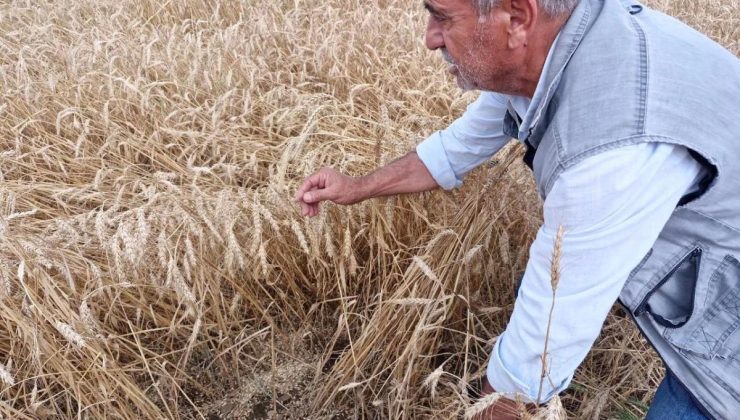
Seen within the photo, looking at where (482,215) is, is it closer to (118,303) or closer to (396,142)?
(396,142)

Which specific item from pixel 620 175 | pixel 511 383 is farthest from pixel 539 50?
pixel 511 383

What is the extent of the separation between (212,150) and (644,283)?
1652 mm

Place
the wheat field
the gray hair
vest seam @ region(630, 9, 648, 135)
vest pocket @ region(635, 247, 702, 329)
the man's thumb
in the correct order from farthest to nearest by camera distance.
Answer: the man's thumb < the wheat field < vest pocket @ region(635, 247, 702, 329) < the gray hair < vest seam @ region(630, 9, 648, 135)

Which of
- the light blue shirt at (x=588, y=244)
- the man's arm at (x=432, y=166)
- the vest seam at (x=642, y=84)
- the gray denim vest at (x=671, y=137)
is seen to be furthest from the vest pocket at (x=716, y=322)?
the man's arm at (x=432, y=166)

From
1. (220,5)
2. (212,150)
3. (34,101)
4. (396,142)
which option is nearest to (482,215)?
(396,142)

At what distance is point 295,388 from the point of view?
4.94ft

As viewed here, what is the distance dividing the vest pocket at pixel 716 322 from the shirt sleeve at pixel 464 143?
0.63 metres

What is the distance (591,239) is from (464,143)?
0.68 meters

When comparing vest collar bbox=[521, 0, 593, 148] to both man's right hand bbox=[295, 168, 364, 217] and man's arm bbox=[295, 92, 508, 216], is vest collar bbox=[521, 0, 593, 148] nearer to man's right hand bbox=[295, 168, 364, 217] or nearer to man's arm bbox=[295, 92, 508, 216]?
man's arm bbox=[295, 92, 508, 216]

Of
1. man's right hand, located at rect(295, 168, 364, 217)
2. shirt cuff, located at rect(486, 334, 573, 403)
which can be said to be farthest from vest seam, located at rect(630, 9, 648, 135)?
man's right hand, located at rect(295, 168, 364, 217)

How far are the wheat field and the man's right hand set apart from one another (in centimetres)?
5

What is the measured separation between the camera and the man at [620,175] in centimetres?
92

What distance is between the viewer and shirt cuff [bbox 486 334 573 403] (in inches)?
40.1

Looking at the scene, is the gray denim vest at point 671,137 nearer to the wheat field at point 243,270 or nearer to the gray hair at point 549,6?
the gray hair at point 549,6
